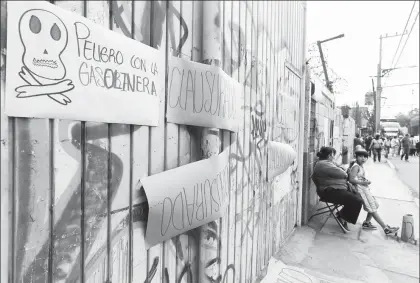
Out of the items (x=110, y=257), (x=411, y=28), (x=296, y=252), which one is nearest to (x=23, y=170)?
(x=110, y=257)

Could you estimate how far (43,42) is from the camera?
97cm

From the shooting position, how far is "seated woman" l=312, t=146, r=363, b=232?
4.73 m

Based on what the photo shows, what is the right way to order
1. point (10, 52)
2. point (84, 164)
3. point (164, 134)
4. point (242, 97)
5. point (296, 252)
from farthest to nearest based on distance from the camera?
point (296, 252)
point (242, 97)
point (164, 134)
point (84, 164)
point (10, 52)

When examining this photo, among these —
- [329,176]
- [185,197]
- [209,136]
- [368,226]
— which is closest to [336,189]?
[329,176]

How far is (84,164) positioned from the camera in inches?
44.9

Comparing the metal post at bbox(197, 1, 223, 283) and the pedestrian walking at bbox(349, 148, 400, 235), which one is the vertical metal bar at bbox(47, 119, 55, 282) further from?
the pedestrian walking at bbox(349, 148, 400, 235)

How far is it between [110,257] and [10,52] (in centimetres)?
89

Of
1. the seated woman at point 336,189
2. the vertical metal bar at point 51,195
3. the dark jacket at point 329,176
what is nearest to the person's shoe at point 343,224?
the seated woman at point 336,189

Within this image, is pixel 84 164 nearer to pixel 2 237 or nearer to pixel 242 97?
pixel 2 237

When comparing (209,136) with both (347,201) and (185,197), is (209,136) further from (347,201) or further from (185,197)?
(347,201)

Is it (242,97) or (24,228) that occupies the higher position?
(242,97)

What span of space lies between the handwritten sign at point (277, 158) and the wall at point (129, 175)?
33 centimetres

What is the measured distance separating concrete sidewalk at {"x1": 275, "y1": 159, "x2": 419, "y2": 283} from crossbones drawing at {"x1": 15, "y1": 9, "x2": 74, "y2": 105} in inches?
131

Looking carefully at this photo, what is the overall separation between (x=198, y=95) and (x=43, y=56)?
91cm
